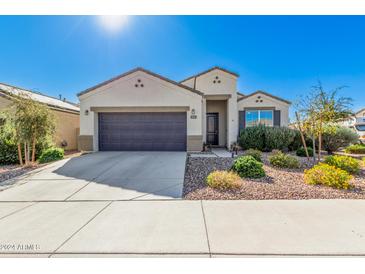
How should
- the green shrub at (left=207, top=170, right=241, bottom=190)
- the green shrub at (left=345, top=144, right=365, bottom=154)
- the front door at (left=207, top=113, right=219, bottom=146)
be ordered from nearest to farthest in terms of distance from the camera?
1. the green shrub at (left=207, top=170, right=241, bottom=190)
2. the green shrub at (left=345, top=144, right=365, bottom=154)
3. the front door at (left=207, top=113, right=219, bottom=146)

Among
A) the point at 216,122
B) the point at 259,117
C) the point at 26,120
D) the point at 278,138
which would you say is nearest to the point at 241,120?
the point at 259,117

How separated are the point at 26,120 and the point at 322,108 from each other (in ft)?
41.2

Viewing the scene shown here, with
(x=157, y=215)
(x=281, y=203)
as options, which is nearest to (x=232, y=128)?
(x=281, y=203)

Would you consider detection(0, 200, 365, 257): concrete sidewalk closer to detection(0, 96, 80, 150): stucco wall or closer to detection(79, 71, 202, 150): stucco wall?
detection(79, 71, 202, 150): stucco wall

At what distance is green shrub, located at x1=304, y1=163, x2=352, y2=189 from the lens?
199 inches

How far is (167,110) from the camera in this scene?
1066cm

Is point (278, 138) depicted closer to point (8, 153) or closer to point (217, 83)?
point (217, 83)

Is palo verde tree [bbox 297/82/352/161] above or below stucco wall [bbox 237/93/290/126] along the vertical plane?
below

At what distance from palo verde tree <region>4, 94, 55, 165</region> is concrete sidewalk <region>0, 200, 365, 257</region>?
177 inches

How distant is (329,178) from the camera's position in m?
5.16

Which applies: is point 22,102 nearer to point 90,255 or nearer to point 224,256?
point 90,255

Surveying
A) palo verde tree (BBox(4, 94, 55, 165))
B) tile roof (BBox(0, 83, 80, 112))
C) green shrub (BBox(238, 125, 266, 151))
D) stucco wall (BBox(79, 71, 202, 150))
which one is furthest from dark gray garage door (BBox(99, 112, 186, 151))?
tile roof (BBox(0, 83, 80, 112))

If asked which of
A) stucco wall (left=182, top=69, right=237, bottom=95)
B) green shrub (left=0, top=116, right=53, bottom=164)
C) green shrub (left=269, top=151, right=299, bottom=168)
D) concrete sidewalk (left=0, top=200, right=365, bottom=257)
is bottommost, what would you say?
concrete sidewalk (left=0, top=200, right=365, bottom=257)
